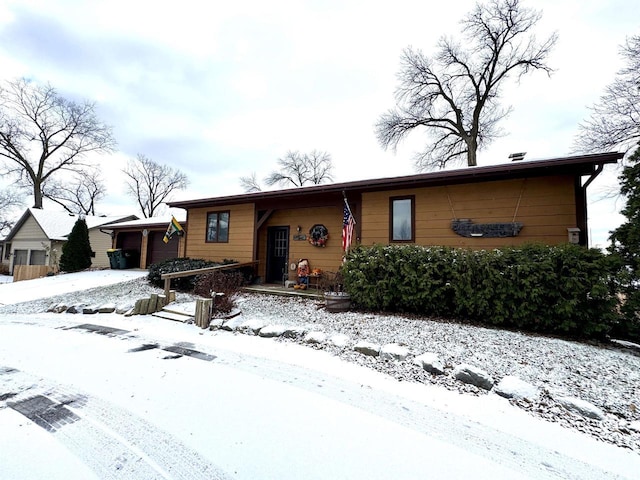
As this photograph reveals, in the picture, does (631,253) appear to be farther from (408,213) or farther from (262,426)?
(262,426)

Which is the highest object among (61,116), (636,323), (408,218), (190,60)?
(61,116)

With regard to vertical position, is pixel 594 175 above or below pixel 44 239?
above

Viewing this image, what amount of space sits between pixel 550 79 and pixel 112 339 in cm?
1918

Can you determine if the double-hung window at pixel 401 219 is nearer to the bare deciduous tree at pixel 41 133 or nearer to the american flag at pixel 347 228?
the american flag at pixel 347 228

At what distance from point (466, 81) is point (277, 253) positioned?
14.9m

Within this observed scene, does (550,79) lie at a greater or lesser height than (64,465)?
greater

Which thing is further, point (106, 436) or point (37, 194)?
point (37, 194)

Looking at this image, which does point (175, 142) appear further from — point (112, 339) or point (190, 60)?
point (112, 339)

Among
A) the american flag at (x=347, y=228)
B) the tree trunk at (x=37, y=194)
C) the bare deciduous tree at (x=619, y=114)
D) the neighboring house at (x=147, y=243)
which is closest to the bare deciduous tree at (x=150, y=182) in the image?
the tree trunk at (x=37, y=194)

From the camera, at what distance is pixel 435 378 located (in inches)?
120

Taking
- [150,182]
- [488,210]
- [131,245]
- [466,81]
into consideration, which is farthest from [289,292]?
[150,182]

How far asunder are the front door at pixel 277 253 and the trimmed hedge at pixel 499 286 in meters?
3.88

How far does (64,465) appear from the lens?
1.76 metres

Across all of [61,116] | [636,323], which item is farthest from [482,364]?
[61,116]
